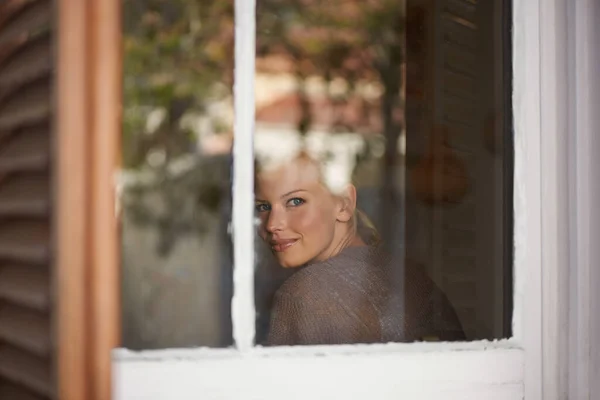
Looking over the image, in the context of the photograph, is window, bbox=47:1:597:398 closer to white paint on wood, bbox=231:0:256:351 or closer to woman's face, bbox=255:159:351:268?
white paint on wood, bbox=231:0:256:351

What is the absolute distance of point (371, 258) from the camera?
270 cm

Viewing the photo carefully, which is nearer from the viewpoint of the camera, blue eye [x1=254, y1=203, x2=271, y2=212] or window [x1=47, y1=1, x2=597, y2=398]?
window [x1=47, y1=1, x2=597, y2=398]

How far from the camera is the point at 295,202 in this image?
118 inches

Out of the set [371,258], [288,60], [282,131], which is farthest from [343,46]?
[371,258]

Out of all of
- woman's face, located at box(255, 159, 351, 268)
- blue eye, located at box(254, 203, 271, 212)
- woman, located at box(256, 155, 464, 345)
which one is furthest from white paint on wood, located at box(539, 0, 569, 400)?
blue eye, located at box(254, 203, 271, 212)

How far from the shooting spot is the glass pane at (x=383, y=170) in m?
1.88

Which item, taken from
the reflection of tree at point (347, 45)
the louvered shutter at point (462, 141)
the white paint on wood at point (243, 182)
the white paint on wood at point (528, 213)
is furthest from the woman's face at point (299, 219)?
the white paint on wood at point (243, 182)

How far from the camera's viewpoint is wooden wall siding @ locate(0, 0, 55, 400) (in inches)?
40.1

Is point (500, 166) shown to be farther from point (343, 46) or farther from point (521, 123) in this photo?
point (343, 46)

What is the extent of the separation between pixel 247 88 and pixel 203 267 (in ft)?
8.95

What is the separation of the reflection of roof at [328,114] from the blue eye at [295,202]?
176cm

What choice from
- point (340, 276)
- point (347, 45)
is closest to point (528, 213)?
point (340, 276)

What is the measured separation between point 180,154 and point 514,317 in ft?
9.76

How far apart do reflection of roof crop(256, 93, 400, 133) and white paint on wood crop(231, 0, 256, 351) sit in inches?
132
